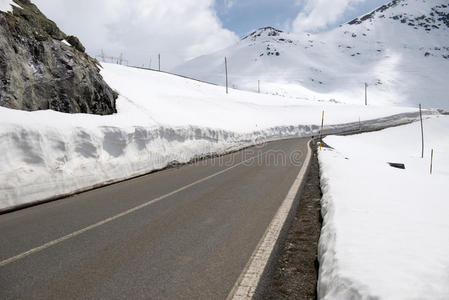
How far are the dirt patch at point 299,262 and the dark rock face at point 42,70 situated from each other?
9.40m

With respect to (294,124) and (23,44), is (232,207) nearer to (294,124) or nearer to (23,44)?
(23,44)

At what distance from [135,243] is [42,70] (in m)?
9.91

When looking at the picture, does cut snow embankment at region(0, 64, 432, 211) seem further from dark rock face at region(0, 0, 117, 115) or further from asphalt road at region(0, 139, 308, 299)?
dark rock face at region(0, 0, 117, 115)

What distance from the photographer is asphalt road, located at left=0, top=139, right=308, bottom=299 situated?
10.9 feet

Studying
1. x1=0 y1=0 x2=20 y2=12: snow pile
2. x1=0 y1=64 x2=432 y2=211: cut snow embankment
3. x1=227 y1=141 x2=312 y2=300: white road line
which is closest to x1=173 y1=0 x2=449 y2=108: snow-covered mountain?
x1=0 y1=64 x2=432 y2=211: cut snow embankment

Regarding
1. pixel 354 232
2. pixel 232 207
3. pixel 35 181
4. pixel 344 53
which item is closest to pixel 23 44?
pixel 35 181

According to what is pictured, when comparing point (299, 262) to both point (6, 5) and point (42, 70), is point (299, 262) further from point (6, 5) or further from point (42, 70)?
point (6, 5)

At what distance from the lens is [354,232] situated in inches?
163

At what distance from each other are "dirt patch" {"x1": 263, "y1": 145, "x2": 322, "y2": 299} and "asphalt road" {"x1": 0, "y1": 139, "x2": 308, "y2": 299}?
0.44m

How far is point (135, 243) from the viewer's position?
451 cm

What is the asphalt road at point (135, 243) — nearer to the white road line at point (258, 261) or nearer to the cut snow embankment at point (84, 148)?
the white road line at point (258, 261)

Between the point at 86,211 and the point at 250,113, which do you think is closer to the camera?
the point at 86,211

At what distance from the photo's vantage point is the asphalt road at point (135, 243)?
3.32 metres

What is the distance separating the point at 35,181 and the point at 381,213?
286 inches
